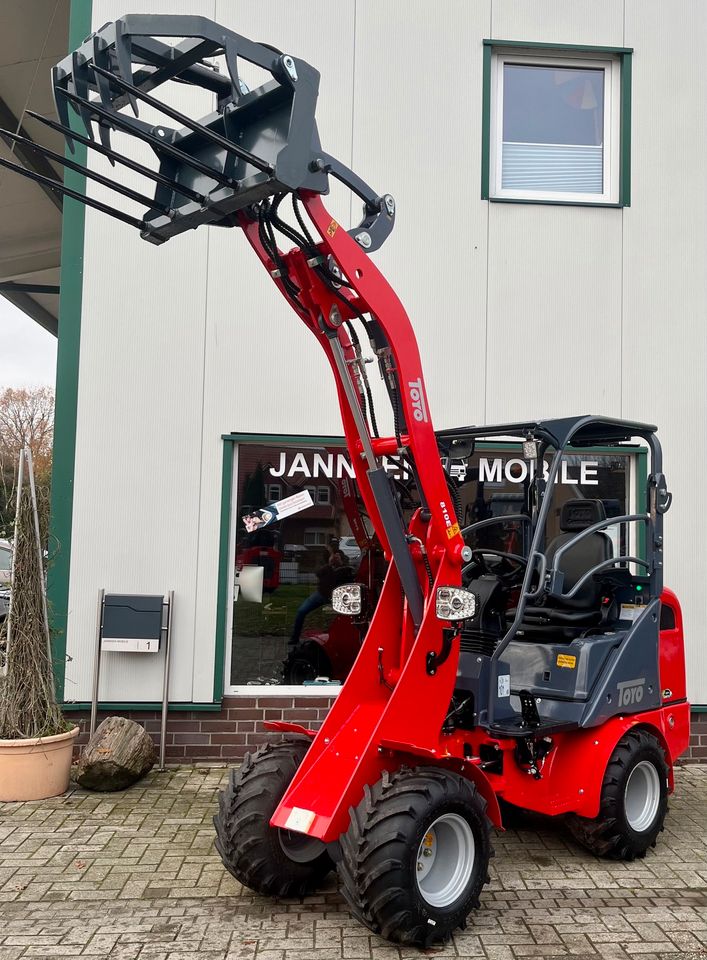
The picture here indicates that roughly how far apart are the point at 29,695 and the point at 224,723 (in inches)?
58.8

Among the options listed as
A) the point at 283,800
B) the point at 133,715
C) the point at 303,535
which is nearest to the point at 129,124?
the point at 283,800

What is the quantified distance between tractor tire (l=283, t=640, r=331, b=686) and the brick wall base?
0.17 metres

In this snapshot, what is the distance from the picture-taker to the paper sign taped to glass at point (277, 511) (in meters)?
7.07

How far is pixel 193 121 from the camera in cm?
347

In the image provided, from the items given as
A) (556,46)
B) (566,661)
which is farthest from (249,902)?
(556,46)

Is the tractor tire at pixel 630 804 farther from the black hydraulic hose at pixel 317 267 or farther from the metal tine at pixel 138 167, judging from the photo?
the metal tine at pixel 138 167

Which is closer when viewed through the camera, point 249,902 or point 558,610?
point 249,902

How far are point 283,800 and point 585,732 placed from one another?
1.80 m

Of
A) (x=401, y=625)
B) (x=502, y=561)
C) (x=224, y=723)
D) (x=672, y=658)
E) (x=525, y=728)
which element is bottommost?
(x=224, y=723)

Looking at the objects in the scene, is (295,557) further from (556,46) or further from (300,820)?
(556,46)

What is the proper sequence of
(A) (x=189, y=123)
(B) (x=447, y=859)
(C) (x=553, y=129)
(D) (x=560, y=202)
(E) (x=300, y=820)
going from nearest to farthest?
1. (A) (x=189, y=123)
2. (E) (x=300, y=820)
3. (B) (x=447, y=859)
4. (D) (x=560, y=202)
5. (C) (x=553, y=129)

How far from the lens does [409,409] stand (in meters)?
4.23

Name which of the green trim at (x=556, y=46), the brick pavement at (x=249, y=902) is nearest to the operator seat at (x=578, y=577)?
Result: the brick pavement at (x=249, y=902)

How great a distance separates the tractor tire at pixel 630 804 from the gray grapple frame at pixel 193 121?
3.29 metres
